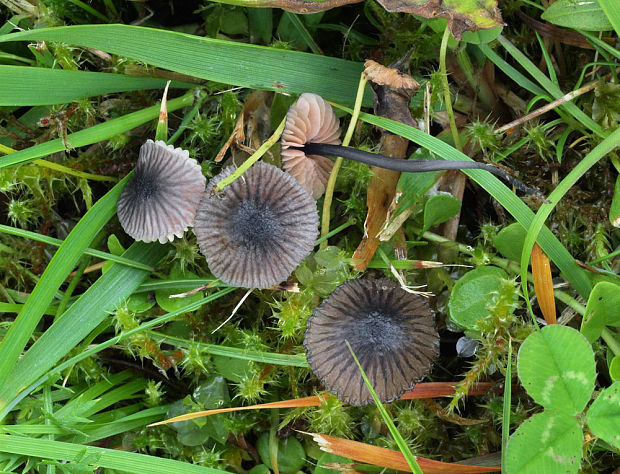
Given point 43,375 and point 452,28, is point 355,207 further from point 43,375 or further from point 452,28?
point 43,375

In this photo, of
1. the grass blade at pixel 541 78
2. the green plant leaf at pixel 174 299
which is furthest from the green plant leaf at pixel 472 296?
the green plant leaf at pixel 174 299

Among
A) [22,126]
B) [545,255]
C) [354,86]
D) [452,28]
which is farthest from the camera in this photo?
[22,126]

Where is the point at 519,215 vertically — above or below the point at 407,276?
above

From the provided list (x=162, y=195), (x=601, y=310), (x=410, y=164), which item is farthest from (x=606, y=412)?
(x=162, y=195)

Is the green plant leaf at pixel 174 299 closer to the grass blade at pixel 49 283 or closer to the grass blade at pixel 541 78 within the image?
the grass blade at pixel 49 283

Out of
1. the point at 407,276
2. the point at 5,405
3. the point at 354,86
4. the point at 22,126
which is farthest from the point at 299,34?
the point at 5,405

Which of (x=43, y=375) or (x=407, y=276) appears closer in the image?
(x=43, y=375)
